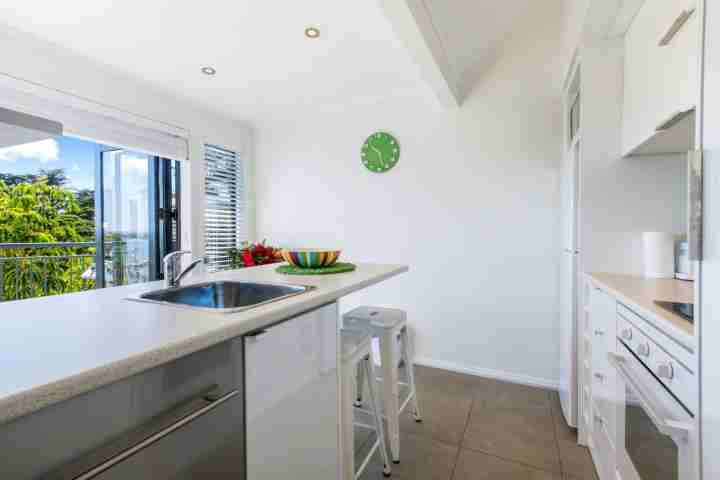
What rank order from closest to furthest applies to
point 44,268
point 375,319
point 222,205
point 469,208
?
point 375,319 → point 469,208 → point 222,205 → point 44,268

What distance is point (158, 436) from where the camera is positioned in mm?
659

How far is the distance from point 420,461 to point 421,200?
1.94 meters

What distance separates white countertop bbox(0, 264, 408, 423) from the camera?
485 mm

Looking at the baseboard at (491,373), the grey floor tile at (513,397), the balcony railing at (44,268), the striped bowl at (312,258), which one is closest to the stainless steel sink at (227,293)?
the striped bowl at (312,258)

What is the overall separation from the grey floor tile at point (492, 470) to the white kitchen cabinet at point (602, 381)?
0.92 ft

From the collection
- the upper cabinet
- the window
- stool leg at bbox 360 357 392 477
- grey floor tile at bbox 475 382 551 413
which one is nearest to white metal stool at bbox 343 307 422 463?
stool leg at bbox 360 357 392 477

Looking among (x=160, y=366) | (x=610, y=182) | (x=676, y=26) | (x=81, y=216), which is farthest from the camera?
(x=81, y=216)

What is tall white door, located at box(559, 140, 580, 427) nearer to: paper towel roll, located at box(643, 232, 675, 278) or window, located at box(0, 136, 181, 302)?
paper towel roll, located at box(643, 232, 675, 278)

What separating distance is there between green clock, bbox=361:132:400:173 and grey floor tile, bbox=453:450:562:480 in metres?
2.25

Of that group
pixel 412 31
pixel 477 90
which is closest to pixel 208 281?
pixel 412 31

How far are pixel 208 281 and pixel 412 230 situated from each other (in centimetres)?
196

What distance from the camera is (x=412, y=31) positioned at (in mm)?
1728

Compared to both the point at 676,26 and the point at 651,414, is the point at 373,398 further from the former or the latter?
the point at 676,26

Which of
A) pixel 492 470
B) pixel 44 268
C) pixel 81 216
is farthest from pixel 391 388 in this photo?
pixel 81 216
